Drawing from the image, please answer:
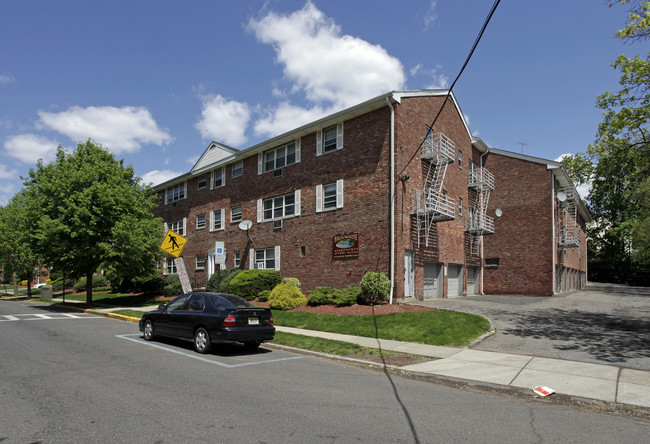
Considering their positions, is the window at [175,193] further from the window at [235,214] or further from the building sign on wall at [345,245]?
the building sign on wall at [345,245]

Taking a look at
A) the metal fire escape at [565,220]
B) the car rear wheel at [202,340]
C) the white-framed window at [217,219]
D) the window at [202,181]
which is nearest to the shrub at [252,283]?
the white-framed window at [217,219]

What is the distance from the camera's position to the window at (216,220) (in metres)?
27.2

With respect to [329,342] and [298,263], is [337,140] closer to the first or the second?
[298,263]

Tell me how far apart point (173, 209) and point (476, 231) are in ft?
74.1

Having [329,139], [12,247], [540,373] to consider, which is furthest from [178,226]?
[540,373]

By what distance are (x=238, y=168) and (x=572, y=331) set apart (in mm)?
20550

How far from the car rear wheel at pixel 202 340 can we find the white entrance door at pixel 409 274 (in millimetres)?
10090

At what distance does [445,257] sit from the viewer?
21.5 metres

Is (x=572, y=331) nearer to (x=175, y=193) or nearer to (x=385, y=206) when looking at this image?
(x=385, y=206)

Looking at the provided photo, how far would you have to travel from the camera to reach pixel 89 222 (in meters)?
22.0

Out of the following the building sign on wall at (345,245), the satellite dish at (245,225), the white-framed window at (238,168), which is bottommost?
the building sign on wall at (345,245)

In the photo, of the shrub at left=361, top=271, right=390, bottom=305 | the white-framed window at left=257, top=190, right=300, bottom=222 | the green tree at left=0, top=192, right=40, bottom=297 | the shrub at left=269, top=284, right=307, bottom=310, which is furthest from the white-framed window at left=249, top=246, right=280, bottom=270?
the green tree at left=0, top=192, right=40, bottom=297

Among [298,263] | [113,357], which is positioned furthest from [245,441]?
[298,263]

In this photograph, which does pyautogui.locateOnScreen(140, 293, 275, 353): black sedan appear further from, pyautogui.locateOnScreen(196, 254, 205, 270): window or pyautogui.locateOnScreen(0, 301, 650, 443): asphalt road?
pyautogui.locateOnScreen(196, 254, 205, 270): window
